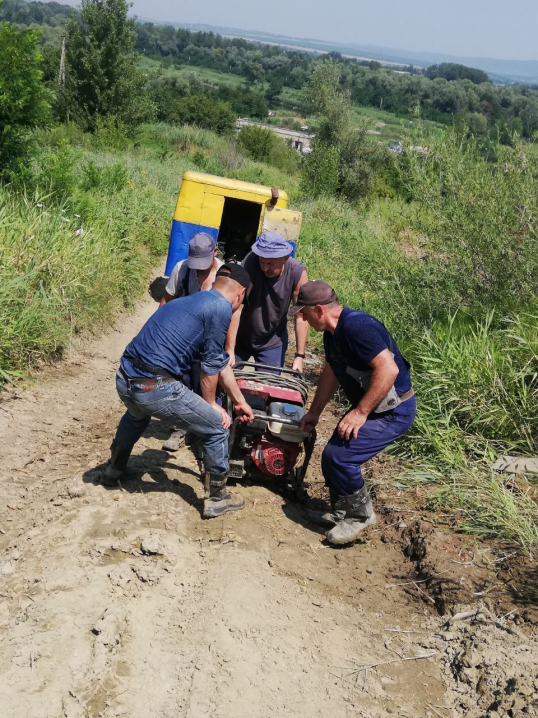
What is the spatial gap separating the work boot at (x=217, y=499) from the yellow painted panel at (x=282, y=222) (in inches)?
204

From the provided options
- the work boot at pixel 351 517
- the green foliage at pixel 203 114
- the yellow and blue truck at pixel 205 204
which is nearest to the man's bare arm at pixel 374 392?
the work boot at pixel 351 517

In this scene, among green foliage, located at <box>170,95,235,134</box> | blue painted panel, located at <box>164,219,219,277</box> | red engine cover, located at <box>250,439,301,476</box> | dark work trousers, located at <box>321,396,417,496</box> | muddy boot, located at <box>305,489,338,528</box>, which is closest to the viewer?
dark work trousers, located at <box>321,396,417,496</box>

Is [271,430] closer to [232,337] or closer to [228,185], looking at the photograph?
[232,337]

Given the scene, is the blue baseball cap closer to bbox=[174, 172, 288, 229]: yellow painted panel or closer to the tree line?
bbox=[174, 172, 288, 229]: yellow painted panel

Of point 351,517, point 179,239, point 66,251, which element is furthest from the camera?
point 179,239

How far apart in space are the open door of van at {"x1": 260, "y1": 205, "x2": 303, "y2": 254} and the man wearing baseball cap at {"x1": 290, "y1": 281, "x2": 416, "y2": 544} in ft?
15.9

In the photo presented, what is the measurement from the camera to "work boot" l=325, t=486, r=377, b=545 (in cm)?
449

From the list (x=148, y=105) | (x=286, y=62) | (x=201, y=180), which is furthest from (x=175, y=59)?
(x=201, y=180)

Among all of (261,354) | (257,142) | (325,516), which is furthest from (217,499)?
(257,142)

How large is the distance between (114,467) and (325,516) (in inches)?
57.6

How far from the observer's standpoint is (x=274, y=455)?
4.81 meters

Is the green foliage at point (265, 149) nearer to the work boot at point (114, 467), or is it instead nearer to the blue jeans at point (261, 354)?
the blue jeans at point (261, 354)

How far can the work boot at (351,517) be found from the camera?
449cm

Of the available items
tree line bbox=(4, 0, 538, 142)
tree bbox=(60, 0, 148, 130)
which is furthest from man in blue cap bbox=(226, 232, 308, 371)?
tree line bbox=(4, 0, 538, 142)
